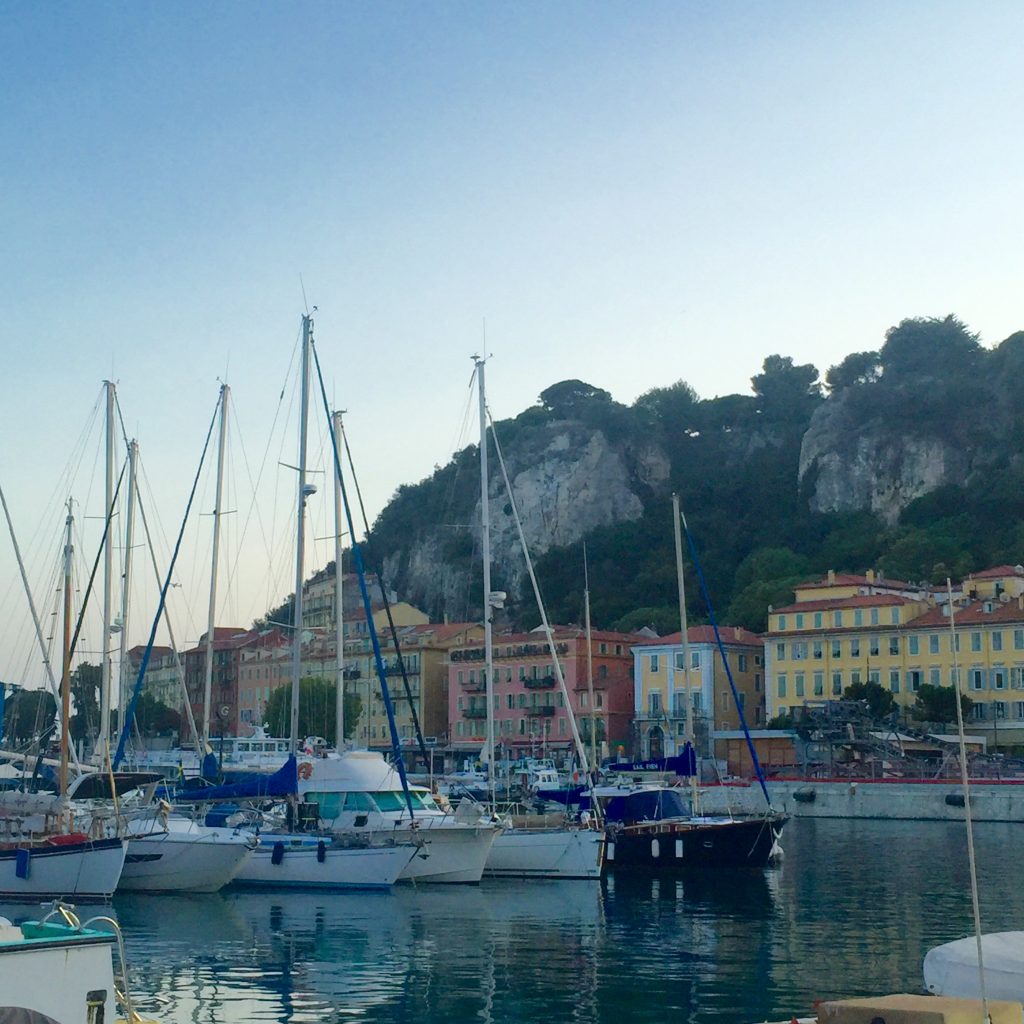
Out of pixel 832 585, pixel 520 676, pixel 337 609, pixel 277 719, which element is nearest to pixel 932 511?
pixel 832 585

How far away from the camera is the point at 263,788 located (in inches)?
1348

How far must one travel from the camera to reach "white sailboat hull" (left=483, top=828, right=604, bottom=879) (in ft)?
114

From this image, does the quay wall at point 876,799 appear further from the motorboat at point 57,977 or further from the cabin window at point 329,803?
the motorboat at point 57,977

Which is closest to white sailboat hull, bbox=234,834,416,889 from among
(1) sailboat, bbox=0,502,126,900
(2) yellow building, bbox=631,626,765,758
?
(1) sailboat, bbox=0,502,126,900

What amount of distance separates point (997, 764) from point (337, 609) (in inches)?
1716

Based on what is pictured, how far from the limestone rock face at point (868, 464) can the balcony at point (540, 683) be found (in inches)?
1423

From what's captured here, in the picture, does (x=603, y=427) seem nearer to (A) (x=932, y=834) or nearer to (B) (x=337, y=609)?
(A) (x=932, y=834)

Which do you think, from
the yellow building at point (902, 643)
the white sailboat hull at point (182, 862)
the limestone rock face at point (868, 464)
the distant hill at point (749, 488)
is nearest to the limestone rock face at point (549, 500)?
the distant hill at point (749, 488)

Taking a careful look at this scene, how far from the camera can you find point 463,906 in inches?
1177

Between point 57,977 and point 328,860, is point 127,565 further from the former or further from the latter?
→ point 57,977

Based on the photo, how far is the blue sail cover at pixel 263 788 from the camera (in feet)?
111

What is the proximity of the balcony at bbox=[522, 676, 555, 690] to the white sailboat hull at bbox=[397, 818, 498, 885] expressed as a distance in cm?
6717

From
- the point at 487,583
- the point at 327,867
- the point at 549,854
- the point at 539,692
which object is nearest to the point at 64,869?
the point at 327,867

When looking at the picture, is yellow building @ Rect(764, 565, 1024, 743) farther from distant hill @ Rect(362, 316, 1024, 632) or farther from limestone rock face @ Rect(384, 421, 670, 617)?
limestone rock face @ Rect(384, 421, 670, 617)
